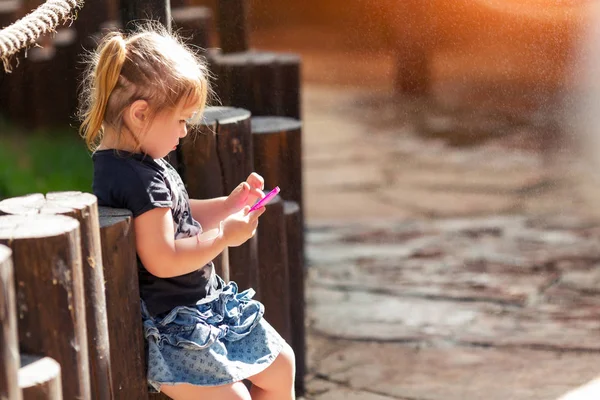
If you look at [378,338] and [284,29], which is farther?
[378,338]

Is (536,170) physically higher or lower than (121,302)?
lower

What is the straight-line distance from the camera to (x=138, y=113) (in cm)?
207

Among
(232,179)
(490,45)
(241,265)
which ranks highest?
(490,45)

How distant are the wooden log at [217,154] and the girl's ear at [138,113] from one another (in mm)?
455

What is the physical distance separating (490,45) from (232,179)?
0.74 meters

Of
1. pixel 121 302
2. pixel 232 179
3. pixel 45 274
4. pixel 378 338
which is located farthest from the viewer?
pixel 378 338

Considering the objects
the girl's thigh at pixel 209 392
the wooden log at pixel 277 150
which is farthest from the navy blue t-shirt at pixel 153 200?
the wooden log at pixel 277 150

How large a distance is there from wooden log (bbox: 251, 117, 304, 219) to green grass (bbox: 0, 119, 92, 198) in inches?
24.7

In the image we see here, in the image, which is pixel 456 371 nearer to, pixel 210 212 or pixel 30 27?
pixel 210 212

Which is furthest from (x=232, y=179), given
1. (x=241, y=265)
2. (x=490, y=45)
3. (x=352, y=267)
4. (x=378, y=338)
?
(x=352, y=267)

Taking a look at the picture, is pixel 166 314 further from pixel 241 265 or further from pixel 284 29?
pixel 284 29

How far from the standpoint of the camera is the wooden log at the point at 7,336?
5.15ft

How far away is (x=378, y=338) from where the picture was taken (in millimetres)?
3705

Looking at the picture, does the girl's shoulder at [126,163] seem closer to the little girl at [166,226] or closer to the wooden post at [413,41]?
the little girl at [166,226]
